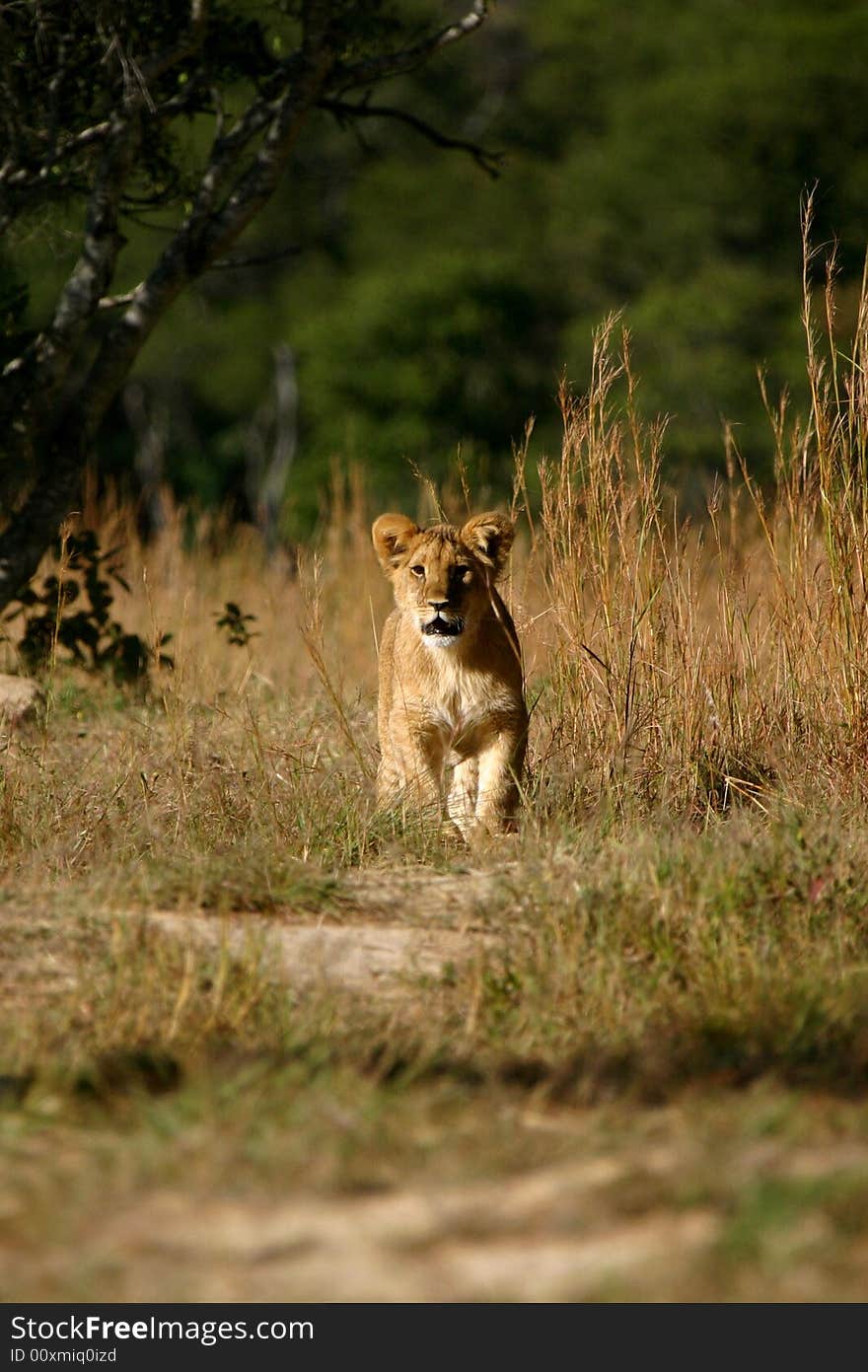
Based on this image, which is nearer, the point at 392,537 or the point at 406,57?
the point at 392,537

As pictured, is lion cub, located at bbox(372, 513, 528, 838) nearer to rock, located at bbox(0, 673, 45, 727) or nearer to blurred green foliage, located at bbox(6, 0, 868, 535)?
rock, located at bbox(0, 673, 45, 727)

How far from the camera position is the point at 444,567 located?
6.30 metres

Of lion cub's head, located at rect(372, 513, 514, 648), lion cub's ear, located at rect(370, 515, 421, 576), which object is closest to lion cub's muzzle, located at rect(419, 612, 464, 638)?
lion cub's head, located at rect(372, 513, 514, 648)

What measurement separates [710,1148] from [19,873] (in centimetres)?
265

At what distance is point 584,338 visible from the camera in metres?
31.8

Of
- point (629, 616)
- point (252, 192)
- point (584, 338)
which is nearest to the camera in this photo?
point (629, 616)

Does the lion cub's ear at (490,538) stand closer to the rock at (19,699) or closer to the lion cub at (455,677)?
the lion cub at (455,677)

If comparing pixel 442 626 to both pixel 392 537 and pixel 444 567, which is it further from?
pixel 392 537

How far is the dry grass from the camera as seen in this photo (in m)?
3.49

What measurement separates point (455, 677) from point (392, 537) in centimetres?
62

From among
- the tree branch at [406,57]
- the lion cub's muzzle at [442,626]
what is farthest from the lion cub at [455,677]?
the tree branch at [406,57]

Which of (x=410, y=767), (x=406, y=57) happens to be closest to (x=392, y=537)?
(x=410, y=767)

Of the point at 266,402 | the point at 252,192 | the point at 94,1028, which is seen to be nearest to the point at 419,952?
the point at 94,1028

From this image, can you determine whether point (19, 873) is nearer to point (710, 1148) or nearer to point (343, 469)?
point (710, 1148)
